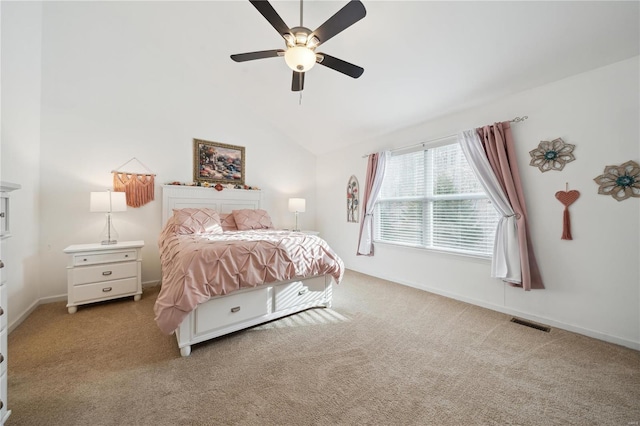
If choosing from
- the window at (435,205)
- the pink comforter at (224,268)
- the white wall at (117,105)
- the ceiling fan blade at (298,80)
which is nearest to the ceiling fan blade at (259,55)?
the ceiling fan blade at (298,80)

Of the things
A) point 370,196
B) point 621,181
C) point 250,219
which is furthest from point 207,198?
point 621,181

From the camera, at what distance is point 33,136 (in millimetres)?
2678

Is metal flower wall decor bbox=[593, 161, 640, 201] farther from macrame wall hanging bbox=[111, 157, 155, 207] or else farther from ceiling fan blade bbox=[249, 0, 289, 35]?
macrame wall hanging bbox=[111, 157, 155, 207]

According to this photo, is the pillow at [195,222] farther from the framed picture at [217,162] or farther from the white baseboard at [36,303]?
the white baseboard at [36,303]

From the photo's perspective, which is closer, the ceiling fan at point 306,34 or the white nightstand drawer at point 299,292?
the ceiling fan at point 306,34

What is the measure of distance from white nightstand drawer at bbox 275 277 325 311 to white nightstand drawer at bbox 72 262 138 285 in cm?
193

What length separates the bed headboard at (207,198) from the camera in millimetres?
3555

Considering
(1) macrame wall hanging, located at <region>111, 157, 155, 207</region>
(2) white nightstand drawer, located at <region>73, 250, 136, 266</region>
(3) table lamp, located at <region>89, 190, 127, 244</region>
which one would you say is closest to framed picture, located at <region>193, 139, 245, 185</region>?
(1) macrame wall hanging, located at <region>111, 157, 155, 207</region>

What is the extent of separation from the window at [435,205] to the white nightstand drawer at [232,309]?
234cm

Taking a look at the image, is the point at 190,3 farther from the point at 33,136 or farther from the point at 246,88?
the point at 33,136

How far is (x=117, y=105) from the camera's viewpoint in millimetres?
3262

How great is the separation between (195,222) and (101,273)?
1.10 m

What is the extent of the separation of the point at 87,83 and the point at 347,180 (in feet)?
13.0

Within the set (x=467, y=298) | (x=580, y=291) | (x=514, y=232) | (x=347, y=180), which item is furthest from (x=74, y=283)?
(x=580, y=291)
